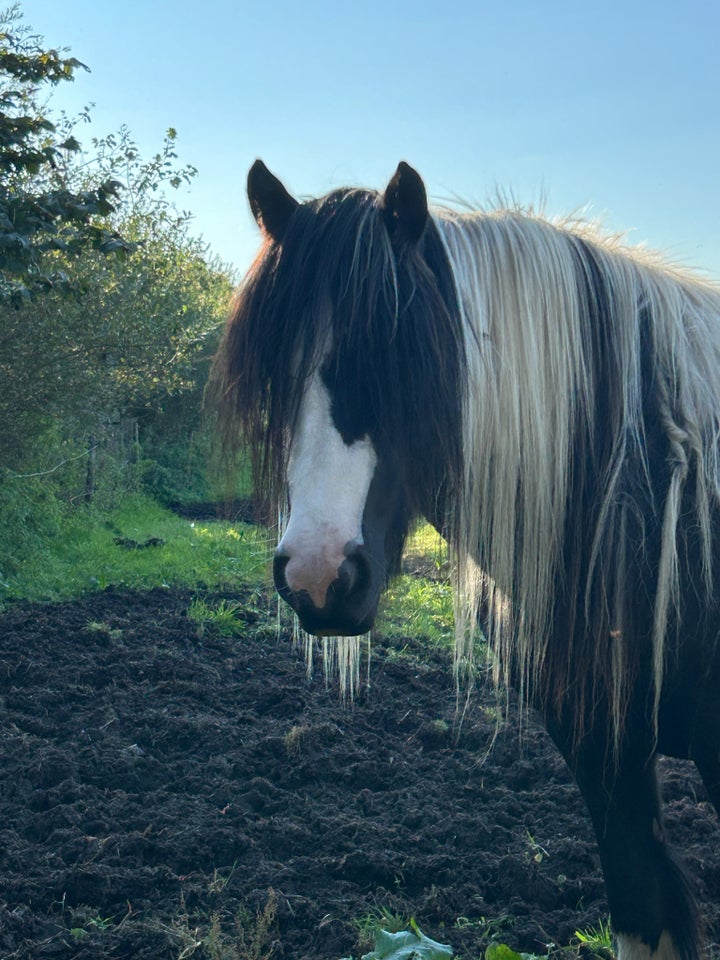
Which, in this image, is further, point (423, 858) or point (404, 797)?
point (404, 797)

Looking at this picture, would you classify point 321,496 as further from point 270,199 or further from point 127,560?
point 127,560

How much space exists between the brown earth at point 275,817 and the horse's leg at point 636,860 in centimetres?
46

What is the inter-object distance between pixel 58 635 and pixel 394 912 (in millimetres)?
3578

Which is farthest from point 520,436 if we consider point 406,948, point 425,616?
point 425,616

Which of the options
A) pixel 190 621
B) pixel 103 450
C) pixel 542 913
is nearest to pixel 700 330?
pixel 542 913

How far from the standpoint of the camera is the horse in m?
1.82

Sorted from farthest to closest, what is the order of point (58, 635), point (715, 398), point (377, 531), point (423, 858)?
1. point (58, 635)
2. point (423, 858)
3. point (715, 398)
4. point (377, 531)

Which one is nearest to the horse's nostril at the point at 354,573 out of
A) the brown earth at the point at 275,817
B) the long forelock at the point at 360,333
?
the long forelock at the point at 360,333

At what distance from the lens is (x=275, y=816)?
3395 millimetres

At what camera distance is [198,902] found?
2.82 metres

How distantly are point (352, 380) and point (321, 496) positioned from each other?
0.81 feet

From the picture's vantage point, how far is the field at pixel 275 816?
268 cm

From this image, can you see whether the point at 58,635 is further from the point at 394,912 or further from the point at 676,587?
the point at 676,587

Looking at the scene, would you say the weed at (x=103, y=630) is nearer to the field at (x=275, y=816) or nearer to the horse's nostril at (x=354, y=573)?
the field at (x=275, y=816)
